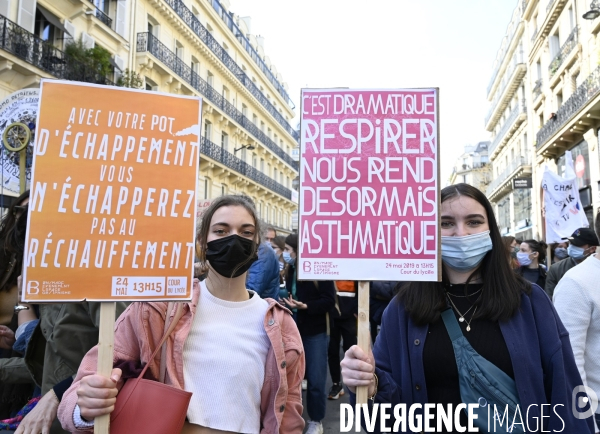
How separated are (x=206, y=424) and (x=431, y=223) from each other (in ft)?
4.28

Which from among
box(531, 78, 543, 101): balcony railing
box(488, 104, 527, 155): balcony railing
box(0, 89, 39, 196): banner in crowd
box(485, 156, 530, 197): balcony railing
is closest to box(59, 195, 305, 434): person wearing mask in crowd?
box(0, 89, 39, 196): banner in crowd

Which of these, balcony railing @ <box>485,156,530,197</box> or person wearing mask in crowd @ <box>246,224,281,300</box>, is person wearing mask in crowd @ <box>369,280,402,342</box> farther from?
balcony railing @ <box>485,156,530,197</box>

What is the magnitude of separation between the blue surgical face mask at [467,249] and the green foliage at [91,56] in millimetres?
17013

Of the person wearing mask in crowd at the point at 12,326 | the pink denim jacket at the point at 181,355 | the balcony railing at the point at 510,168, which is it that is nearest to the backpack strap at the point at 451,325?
the pink denim jacket at the point at 181,355

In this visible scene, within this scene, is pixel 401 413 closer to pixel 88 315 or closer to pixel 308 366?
pixel 88 315

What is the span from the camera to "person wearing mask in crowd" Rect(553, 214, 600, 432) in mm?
2334

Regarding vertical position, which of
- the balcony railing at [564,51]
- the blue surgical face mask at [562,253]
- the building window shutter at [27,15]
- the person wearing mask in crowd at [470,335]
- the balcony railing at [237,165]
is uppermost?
the balcony railing at [564,51]

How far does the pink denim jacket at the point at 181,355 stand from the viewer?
73.2 inches

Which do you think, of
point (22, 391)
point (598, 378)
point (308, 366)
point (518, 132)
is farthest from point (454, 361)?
point (518, 132)

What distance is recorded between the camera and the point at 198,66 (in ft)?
91.0

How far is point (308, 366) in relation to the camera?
466cm

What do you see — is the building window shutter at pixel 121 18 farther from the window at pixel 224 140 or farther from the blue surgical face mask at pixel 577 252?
the blue surgical face mask at pixel 577 252

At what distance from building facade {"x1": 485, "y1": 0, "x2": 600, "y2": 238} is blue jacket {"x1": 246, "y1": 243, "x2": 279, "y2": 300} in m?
8.38

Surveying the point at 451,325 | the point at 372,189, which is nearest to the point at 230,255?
the point at 372,189
